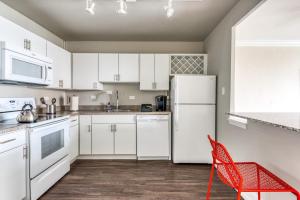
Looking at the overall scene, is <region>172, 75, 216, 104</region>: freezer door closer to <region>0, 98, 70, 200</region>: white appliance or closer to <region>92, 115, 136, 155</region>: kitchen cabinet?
<region>92, 115, 136, 155</region>: kitchen cabinet

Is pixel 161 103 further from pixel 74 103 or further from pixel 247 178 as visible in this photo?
pixel 247 178

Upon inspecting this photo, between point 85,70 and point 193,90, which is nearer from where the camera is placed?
point 193,90

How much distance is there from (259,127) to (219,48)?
5.17 ft

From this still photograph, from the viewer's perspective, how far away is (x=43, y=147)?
2.14 meters

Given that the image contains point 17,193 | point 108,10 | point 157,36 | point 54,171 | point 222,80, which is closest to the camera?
point 17,193

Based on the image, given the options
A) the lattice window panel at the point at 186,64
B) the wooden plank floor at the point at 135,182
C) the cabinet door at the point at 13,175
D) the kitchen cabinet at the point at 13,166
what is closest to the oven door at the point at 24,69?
the kitchen cabinet at the point at 13,166

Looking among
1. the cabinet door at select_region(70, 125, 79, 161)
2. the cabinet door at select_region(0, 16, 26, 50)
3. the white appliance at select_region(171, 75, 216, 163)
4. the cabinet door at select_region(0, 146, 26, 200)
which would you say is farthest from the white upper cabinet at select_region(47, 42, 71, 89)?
the white appliance at select_region(171, 75, 216, 163)

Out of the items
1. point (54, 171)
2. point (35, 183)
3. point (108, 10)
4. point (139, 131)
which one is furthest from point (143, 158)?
point (108, 10)

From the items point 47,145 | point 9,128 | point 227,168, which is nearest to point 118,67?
point 47,145

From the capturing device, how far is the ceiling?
7.73 feet

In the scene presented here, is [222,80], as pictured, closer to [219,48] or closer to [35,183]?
[219,48]

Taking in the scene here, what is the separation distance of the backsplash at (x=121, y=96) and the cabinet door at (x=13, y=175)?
2.20 metres

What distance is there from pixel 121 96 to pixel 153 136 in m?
1.17

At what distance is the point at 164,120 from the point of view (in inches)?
131
